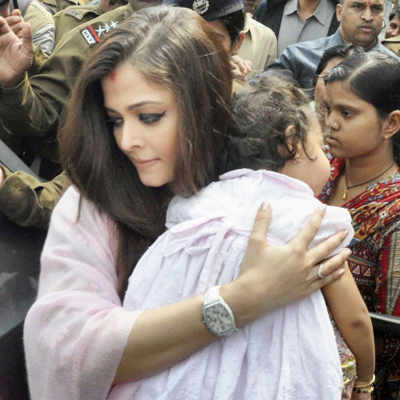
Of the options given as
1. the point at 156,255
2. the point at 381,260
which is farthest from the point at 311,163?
the point at 381,260

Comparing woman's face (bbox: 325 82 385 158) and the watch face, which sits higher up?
the watch face

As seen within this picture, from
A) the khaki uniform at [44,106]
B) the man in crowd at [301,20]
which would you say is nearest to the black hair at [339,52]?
the khaki uniform at [44,106]

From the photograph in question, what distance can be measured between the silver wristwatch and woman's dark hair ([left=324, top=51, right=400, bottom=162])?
1286 millimetres

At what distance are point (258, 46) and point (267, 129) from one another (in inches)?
111

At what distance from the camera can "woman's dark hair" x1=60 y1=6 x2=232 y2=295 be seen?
133 cm

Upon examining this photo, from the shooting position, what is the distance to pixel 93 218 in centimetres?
141

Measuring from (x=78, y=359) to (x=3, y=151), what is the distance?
2.74ft

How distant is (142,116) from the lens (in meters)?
1.33

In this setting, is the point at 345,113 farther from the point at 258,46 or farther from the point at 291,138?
the point at 258,46

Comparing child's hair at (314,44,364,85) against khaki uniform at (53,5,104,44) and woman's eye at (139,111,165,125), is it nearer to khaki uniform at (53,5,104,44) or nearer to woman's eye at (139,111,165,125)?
khaki uniform at (53,5,104,44)

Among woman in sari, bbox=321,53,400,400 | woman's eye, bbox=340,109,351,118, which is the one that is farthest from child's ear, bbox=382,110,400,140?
woman's eye, bbox=340,109,351,118

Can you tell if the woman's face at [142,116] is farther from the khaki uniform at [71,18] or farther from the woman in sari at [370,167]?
the khaki uniform at [71,18]

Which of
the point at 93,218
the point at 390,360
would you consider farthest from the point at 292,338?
the point at 390,360

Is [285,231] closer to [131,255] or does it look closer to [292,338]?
[292,338]
